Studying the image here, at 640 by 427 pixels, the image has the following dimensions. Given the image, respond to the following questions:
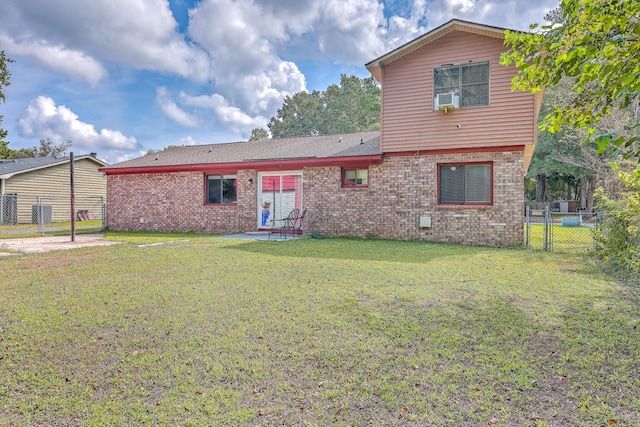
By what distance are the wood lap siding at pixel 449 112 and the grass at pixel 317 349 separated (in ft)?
16.6

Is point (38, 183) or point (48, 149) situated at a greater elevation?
point (48, 149)

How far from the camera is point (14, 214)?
18844mm

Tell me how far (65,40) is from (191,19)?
415 cm

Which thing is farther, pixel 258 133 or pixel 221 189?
pixel 258 133

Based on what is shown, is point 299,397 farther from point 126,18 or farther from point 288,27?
point 288,27

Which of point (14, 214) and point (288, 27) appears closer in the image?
point (288, 27)

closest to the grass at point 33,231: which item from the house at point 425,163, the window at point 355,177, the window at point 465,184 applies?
the house at point 425,163

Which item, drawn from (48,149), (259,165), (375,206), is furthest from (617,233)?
(48,149)

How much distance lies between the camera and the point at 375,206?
10570 millimetres

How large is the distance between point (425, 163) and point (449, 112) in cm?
156

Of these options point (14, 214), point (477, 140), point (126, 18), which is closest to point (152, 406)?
point (477, 140)

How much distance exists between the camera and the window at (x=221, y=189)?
12672mm

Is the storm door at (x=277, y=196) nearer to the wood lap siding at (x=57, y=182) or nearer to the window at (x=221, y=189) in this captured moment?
the window at (x=221, y=189)

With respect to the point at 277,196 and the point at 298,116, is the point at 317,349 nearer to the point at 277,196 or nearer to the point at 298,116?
the point at 277,196
